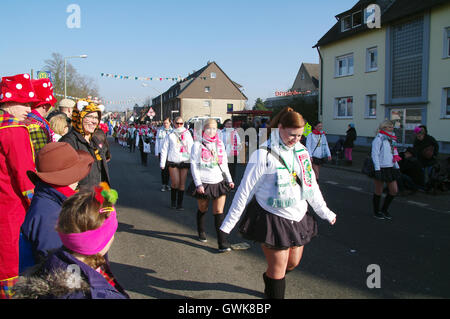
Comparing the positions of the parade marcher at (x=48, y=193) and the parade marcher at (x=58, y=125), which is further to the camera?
the parade marcher at (x=58, y=125)

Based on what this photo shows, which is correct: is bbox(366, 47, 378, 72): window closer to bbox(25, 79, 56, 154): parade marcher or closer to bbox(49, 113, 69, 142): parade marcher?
bbox(49, 113, 69, 142): parade marcher

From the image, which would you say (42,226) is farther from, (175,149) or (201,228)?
(175,149)

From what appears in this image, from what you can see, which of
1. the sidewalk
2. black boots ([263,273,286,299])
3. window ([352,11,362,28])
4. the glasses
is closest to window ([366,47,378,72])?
window ([352,11,362,28])

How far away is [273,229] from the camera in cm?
290

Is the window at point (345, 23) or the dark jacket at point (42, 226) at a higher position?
the window at point (345, 23)

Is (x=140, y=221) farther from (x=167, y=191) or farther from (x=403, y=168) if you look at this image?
(x=403, y=168)

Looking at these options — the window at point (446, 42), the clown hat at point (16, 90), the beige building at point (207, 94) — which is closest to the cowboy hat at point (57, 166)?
the clown hat at point (16, 90)

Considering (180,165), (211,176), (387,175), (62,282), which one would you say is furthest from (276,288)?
(180,165)

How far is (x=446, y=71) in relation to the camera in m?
17.1

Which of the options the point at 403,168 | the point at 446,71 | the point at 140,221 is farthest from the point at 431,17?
the point at 140,221

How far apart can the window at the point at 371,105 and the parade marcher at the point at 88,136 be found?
2100cm

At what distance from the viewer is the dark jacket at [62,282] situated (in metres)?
1.52

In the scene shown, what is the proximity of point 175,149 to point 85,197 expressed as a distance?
5579 mm

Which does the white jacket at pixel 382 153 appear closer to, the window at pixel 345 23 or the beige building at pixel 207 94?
the window at pixel 345 23
